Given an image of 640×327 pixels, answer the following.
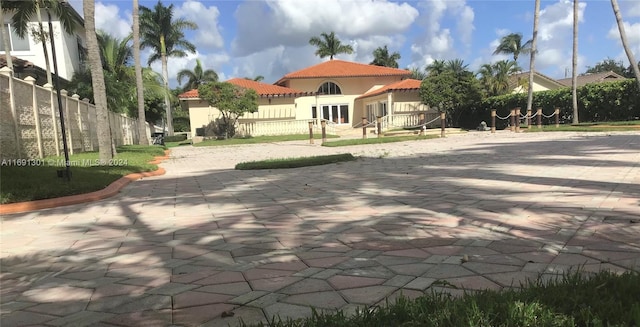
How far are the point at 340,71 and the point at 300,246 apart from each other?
124 ft

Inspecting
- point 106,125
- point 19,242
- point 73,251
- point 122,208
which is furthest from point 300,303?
point 106,125

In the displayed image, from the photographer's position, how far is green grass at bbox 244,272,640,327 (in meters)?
2.03

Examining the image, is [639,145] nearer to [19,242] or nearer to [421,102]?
[19,242]

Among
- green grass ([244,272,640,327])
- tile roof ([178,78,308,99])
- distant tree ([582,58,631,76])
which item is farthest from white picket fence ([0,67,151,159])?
distant tree ([582,58,631,76])

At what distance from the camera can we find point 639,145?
11.6 metres

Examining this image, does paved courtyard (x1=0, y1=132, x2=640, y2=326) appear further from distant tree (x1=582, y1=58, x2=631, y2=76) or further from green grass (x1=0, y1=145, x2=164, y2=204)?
distant tree (x1=582, y1=58, x2=631, y2=76)

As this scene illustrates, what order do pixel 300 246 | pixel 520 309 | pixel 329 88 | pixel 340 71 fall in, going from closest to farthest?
pixel 520 309
pixel 300 246
pixel 329 88
pixel 340 71

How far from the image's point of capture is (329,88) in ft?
132

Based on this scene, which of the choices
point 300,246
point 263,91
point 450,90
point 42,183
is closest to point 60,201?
point 42,183

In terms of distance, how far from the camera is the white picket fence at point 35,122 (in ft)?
36.1

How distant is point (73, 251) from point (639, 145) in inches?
A: 520

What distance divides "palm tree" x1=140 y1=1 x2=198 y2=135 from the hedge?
29766 millimetres

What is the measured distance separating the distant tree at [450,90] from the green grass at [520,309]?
29.6 m

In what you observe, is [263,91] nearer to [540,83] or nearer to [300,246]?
[540,83]
